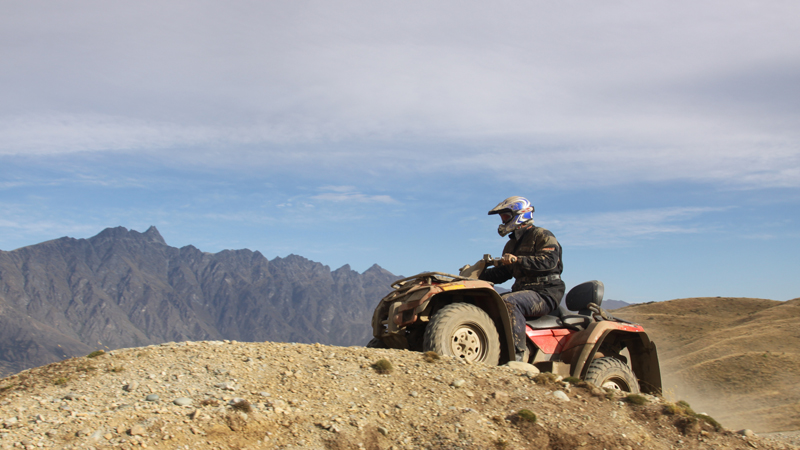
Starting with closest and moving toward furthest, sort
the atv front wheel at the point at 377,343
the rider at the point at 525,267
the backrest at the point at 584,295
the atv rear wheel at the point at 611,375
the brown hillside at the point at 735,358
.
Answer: the atv rear wheel at the point at 611,375
the rider at the point at 525,267
the atv front wheel at the point at 377,343
the backrest at the point at 584,295
the brown hillside at the point at 735,358

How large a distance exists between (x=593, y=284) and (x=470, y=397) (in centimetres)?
523

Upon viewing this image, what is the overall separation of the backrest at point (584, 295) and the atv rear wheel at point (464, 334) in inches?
124

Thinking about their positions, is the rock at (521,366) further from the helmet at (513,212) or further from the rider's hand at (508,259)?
the helmet at (513,212)

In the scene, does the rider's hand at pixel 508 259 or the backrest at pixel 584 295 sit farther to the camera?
the backrest at pixel 584 295

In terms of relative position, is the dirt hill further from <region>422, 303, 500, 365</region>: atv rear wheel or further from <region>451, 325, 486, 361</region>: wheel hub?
<region>451, 325, 486, 361</region>: wheel hub

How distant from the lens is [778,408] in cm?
2652

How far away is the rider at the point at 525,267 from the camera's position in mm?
Answer: 9961

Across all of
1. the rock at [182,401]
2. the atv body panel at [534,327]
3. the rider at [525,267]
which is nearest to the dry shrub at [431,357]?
the atv body panel at [534,327]

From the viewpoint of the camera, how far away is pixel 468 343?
9031 millimetres

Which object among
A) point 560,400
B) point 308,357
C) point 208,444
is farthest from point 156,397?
point 560,400

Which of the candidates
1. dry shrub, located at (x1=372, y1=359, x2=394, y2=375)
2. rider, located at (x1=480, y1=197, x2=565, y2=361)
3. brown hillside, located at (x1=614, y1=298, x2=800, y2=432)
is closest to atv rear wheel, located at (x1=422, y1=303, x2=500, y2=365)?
rider, located at (x1=480, y1=197, x2=565, y2=361)

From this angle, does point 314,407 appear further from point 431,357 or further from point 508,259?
point 508,259

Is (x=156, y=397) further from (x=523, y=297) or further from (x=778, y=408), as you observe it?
(x=778, y=408)

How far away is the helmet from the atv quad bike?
3.06 feet
